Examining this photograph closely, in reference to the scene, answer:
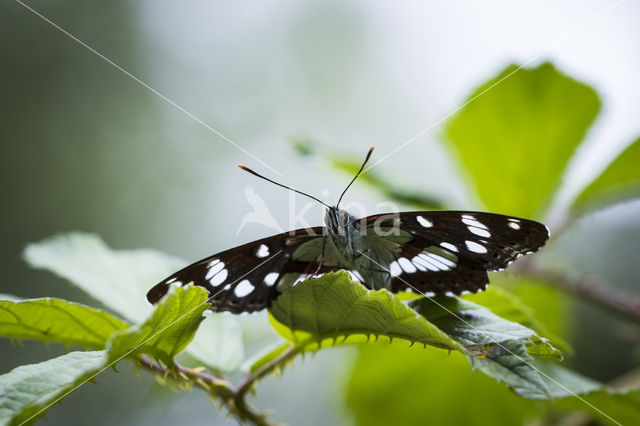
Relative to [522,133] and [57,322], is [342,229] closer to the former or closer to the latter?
[57,322]

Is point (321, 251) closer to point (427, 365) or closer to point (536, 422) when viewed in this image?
point (427, 365)

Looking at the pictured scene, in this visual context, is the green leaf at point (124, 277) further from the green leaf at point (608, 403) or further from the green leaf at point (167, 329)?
the green leaf at point (608, 403)

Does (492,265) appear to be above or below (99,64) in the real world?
below

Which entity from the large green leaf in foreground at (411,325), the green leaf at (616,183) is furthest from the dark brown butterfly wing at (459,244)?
the green leaf at (616,183)

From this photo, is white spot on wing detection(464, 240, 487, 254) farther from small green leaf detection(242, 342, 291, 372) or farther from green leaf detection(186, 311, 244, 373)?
green leaf detection(186, 311, 244, 373)

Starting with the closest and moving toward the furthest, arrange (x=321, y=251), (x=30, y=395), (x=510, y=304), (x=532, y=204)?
1. (x=30, y=395)
2. (x=510, y=304)
3. (x=321, y=251)
4. (x=532, y=204)

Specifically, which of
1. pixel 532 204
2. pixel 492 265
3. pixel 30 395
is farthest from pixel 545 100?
pixel 30 395
